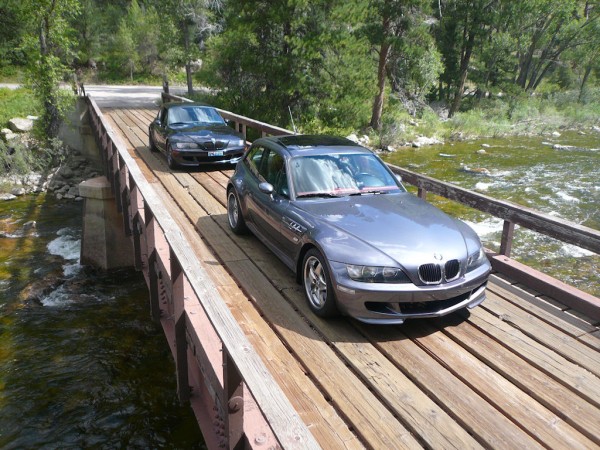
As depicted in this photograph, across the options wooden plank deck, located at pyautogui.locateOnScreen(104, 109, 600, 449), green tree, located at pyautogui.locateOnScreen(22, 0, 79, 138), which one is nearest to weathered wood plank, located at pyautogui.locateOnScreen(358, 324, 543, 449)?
wooden plank deck, located at pyautogui.locateOnScreen(104, 109, 600, 449)

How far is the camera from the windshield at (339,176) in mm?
5949

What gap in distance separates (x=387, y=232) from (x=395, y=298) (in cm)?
72

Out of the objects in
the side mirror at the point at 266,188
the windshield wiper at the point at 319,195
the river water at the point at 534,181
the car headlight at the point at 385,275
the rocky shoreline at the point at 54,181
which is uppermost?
the side mirror at the point at 266,188

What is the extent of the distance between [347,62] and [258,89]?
405 centimetres

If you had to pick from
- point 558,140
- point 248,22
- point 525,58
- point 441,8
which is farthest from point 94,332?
point 525,58

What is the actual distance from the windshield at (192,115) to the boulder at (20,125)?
13615 mm

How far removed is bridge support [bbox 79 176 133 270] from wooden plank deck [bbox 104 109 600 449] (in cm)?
580

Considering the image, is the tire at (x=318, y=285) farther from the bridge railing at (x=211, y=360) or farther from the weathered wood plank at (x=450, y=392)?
the bridge railing at (x=211, y=360)

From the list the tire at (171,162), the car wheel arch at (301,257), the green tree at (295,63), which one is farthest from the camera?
the green tree at (295,63)

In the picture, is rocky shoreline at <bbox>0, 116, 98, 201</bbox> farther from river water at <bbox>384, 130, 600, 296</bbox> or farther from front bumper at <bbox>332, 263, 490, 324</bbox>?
front bumper at <bbox>332, 263, 490, 324</bbox>

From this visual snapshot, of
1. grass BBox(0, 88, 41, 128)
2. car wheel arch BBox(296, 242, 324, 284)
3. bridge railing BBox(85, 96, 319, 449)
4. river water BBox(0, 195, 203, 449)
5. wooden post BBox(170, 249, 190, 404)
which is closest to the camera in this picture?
bridge railing BBox(85, 96, 319, 449)

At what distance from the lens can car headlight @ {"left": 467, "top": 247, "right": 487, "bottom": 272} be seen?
4.84 m

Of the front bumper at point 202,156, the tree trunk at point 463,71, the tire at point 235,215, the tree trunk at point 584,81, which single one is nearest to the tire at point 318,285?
the tire at point 235,215

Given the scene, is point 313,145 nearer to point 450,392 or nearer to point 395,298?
point 395,298
